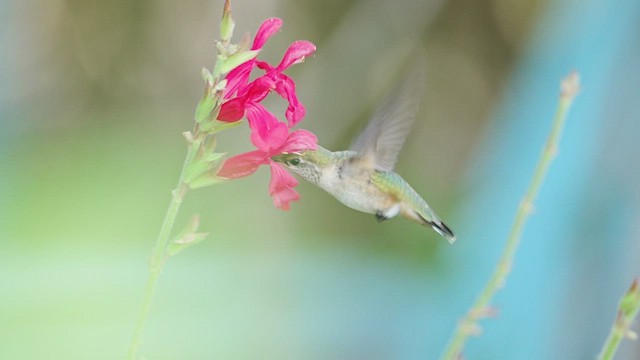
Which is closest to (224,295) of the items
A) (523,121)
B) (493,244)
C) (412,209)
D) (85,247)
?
(85,247)

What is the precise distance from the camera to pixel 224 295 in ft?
5.84

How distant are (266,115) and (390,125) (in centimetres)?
18

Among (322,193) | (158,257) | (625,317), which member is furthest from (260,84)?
(322,193)

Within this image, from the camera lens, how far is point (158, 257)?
427 millimetres

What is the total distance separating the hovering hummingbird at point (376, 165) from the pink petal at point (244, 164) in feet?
0.09

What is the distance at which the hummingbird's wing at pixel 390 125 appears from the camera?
614 millimetres

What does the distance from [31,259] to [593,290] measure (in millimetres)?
1155

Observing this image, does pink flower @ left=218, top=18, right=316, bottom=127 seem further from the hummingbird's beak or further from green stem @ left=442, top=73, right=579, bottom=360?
green stem @ left=442, top=73, right=579, bottom=360

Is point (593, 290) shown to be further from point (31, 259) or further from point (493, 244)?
point (31, 259)

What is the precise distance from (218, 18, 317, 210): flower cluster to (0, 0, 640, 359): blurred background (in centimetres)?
99

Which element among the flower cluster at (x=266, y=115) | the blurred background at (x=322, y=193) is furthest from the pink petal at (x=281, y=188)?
the blurred background at (x=322, y=193)

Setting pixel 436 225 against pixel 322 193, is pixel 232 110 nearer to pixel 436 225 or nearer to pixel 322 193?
pixel 436 225

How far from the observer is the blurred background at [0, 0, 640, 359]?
1.58 m

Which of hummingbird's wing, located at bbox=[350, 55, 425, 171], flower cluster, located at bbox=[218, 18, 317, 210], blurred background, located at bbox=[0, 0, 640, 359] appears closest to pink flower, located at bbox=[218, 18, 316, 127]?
flower cluster, located at bbox=[218, 18, 317, 210]
